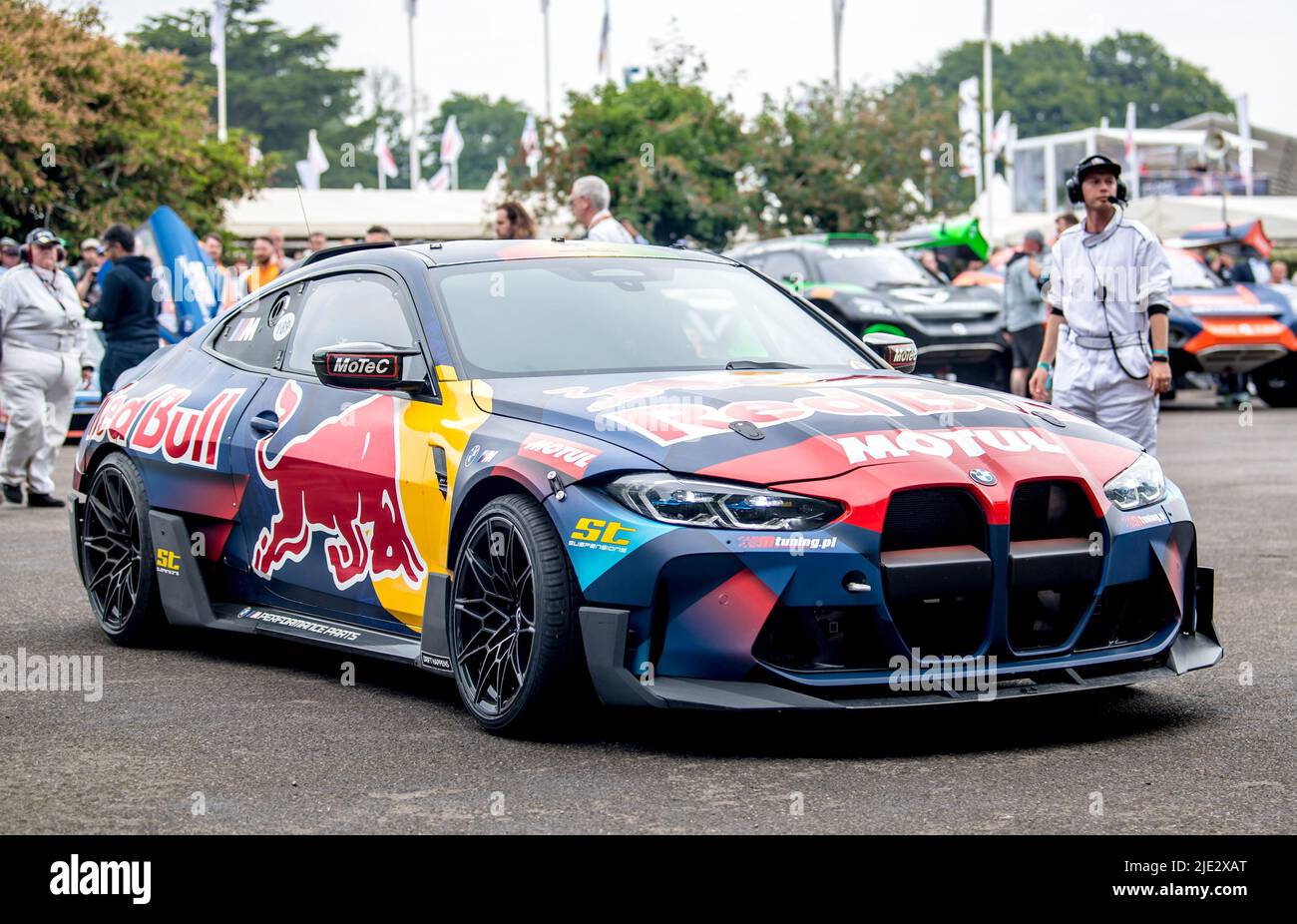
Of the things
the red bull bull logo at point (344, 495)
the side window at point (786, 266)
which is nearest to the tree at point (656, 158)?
the side window at point (786, 266)

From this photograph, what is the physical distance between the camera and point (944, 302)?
2033 centimetres

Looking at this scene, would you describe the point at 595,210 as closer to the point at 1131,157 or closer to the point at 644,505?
the point at 644,505

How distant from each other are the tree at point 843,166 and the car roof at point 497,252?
2543 centimetres

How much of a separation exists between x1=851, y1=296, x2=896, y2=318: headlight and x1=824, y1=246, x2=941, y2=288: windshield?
0.82 metres

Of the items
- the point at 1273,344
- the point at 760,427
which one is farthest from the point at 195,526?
the point at 1273,344

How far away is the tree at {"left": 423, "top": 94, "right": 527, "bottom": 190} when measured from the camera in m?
115

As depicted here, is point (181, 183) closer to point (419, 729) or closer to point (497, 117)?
point (419, 729)

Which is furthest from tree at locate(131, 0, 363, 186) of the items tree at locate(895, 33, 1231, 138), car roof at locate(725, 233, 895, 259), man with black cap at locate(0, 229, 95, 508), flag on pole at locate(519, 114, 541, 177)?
man with black cap at locate(0, 229, 95, 508)

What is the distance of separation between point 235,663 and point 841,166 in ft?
90.4

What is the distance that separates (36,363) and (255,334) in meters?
5.92

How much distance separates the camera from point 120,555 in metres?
7.51

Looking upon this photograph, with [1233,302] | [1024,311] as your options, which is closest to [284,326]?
[1024,311]

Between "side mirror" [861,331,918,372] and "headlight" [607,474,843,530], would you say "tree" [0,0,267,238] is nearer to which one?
"side mirror" [861,331,918,372]

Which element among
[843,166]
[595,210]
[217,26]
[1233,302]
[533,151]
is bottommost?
[1233,302]
